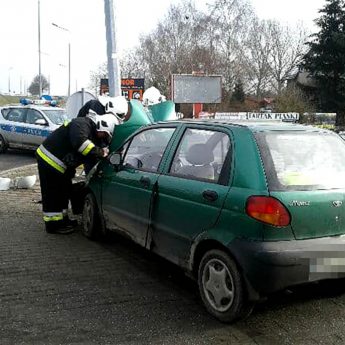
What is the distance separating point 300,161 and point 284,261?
0.80 meters

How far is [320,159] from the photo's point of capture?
3.85m

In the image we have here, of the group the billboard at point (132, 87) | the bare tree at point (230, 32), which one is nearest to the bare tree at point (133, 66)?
the bare tree at point (230, 32)

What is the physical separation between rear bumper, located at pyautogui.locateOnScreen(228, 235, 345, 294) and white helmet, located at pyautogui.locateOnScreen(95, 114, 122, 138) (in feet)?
10.1

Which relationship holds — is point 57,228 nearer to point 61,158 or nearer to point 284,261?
point 61,158

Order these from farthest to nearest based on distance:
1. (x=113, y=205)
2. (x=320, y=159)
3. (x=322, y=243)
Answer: (x=113, y=205), (x=320, y=159), (x=322, y=243)

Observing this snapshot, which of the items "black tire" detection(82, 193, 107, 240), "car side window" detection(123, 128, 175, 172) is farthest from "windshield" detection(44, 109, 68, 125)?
"car side window" detection(123, 128, 175, 172)

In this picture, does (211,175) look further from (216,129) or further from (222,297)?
(222,297)

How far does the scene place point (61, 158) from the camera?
242 inches

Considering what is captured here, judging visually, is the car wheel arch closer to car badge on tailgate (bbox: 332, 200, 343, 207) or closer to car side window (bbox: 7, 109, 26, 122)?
car badge on tailgate (bbox: 332, 200, 343, 207)

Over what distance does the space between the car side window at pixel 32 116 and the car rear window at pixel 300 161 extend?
1272 cm

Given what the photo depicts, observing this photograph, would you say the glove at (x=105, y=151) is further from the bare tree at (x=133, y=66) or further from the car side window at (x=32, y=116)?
the bare tree at (x=133, y=66)

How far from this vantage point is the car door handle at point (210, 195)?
3.73m

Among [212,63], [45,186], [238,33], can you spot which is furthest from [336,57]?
[45,186]

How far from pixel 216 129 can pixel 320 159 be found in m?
0.87
